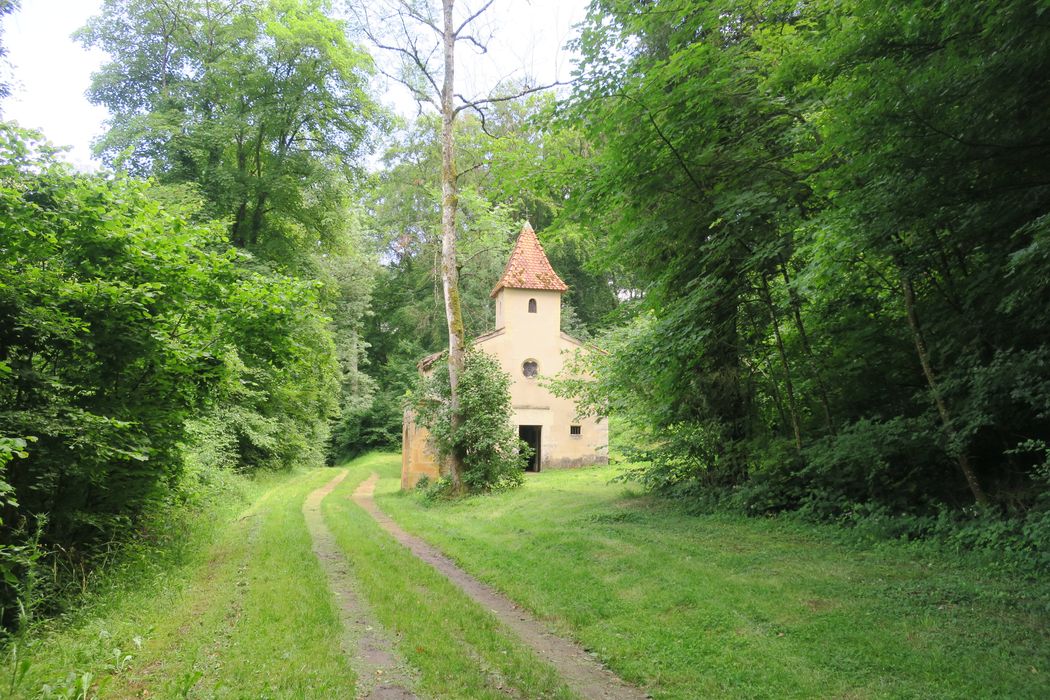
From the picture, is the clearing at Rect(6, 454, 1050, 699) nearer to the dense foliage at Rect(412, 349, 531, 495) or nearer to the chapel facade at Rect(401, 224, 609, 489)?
the dense foliage at Rect(412, 349, 531, 495)

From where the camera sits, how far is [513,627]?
237 inches

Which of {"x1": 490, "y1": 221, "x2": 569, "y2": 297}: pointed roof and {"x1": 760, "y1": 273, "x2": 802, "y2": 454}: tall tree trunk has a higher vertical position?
{"x1": 490, "y1": 221, "x2": 569, "y2": 297}: pointed roof

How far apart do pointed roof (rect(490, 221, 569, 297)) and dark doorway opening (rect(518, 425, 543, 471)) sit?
5418 mm

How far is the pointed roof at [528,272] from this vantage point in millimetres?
23219

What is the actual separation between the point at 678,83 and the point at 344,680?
8.63m

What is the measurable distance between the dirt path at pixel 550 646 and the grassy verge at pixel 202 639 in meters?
1.66

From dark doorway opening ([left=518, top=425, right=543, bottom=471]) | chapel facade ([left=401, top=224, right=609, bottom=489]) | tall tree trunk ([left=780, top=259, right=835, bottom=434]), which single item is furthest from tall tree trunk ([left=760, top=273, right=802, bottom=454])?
dark doorway opening ([left=518, top=425, right=543, bottom=471])

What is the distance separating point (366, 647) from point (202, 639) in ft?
4.94

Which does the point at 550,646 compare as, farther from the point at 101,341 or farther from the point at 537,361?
the point at 537,361

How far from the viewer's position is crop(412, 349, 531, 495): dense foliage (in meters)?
16.9

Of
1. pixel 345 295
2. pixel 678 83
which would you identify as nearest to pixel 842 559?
pixel 678 83

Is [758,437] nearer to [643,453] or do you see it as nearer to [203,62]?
[643,453]

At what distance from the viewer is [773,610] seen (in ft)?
18.6

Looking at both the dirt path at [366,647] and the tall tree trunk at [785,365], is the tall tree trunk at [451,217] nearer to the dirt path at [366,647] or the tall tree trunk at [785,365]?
the dirt path at [366,647]
